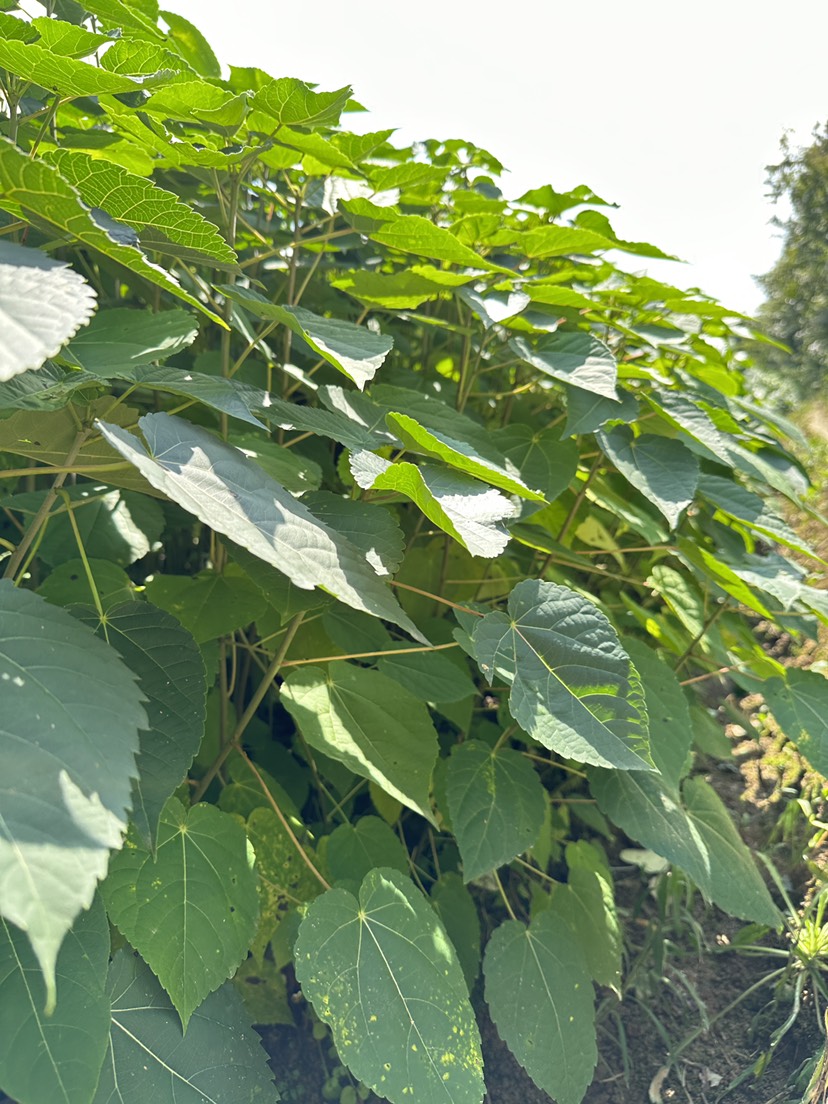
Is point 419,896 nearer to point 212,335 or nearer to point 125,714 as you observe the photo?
point 125,714

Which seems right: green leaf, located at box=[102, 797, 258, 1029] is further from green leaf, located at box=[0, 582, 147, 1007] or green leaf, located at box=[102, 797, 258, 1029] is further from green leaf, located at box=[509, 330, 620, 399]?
green leaf, located at box=[509, 330, 620, 399]

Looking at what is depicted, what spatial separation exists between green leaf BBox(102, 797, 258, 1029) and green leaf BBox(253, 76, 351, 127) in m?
0.73

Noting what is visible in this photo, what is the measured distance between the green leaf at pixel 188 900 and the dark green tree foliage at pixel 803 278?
605 cm

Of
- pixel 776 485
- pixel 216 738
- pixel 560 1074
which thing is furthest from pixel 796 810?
pixel 216 738

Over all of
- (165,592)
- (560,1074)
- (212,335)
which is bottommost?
(560,1074)

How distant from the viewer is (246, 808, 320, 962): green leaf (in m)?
1.07

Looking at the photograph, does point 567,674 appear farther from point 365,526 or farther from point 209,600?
point 209,600

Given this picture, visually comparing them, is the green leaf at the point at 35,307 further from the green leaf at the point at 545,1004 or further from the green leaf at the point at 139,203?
the green leaf at the point at 545,1004

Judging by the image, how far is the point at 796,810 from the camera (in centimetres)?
167

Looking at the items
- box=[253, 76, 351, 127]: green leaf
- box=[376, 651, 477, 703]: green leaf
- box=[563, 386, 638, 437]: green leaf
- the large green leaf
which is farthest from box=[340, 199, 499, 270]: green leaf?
the large green leaf

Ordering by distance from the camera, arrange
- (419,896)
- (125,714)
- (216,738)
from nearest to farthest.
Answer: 1. (125,714)
2. (419,896)
3. (216,738)

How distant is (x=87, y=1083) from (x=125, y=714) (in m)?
0.33

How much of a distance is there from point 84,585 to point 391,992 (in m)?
0.59

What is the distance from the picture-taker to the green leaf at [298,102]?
0.82 metres
